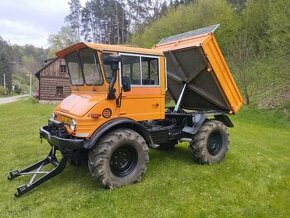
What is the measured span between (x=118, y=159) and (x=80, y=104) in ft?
4.10

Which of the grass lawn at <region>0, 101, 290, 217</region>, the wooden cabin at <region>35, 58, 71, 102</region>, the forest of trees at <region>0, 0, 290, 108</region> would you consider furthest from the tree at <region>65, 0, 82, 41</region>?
the grass lawn at <region>0, 101, 290, 217</region>

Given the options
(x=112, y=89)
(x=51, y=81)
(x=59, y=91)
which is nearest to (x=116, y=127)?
(x=112, y=89)

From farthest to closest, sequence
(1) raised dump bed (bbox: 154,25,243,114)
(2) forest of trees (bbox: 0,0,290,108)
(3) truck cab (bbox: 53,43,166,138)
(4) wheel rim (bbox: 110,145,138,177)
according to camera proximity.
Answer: (2) forest of trees (bbox: 0,0,290,108) → (1) raised dump bed (bbox: 154,25,243,114) → (4) wheel rim (bbox: 110,145,138,177) → (3) truck cab (bbox: 53,43,166,138)

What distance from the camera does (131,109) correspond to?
5949 mm

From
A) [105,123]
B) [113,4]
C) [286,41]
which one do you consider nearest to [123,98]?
[105,123]

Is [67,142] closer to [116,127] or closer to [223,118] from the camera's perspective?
[116,127]

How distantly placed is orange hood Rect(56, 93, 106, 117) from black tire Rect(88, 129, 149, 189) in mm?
604

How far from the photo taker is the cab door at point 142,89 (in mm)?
5828

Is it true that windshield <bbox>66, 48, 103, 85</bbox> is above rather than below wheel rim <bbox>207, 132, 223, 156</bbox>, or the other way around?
above

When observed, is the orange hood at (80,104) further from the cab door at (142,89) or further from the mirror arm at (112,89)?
the cab door at (142,89)

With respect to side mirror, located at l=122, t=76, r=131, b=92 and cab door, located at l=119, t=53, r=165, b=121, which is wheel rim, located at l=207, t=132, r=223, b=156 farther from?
side mirror, located at l=122, t=76, r=131, b=92

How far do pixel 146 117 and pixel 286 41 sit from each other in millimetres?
11701

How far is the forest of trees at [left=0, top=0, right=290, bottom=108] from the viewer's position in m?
Result: 16.0

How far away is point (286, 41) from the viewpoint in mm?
15016
